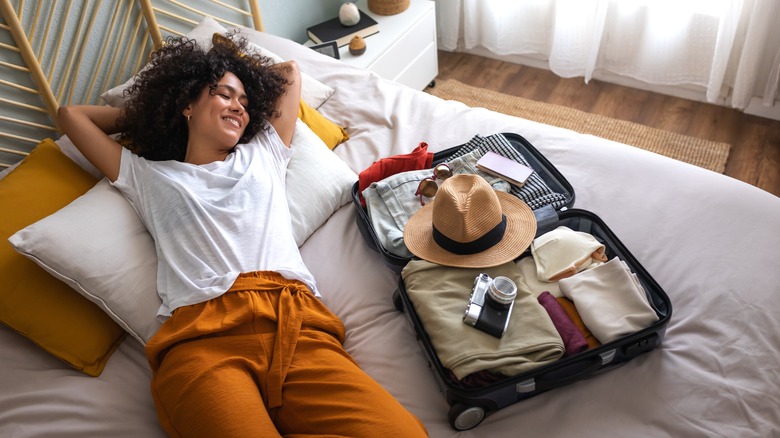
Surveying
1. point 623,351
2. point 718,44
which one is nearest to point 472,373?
point 623,351

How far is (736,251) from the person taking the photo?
1419 mm

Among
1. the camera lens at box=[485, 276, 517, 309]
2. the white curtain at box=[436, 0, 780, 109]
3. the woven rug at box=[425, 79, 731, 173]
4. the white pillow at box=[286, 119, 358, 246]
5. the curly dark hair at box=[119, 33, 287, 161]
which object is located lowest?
the woven rug at box=[425, 79, 731, 173]

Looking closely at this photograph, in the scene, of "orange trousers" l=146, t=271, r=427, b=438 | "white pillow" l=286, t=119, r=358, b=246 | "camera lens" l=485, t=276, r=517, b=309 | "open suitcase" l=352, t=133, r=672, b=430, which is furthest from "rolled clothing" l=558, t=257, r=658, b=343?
"white pillow" l=286, t=119, r=358, b=246

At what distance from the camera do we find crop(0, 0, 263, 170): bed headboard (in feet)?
5.74

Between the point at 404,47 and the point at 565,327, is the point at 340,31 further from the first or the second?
the point at 565,327

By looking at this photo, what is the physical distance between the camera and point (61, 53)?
74.2 inches

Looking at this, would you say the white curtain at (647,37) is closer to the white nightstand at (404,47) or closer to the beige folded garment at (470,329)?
the white nightstand at (404,47)

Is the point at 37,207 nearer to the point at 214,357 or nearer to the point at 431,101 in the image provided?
the point at 214,357

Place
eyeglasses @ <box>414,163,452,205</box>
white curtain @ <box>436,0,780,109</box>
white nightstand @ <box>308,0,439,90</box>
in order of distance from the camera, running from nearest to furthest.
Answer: eyeglasses @ <box>414,163,452,205</box> < white curtain @ <box>436,0,780,109</box> < white nightstand @ <box>308,0,439,90</box>

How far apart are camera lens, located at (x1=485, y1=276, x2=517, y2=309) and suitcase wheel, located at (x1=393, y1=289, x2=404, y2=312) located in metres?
0.25

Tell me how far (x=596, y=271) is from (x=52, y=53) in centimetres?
175

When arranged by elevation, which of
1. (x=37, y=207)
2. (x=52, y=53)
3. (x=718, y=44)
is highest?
(x=52, y=53)

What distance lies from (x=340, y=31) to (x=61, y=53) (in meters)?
1.16

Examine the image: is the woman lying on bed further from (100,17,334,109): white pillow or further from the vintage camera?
the vintage camera
